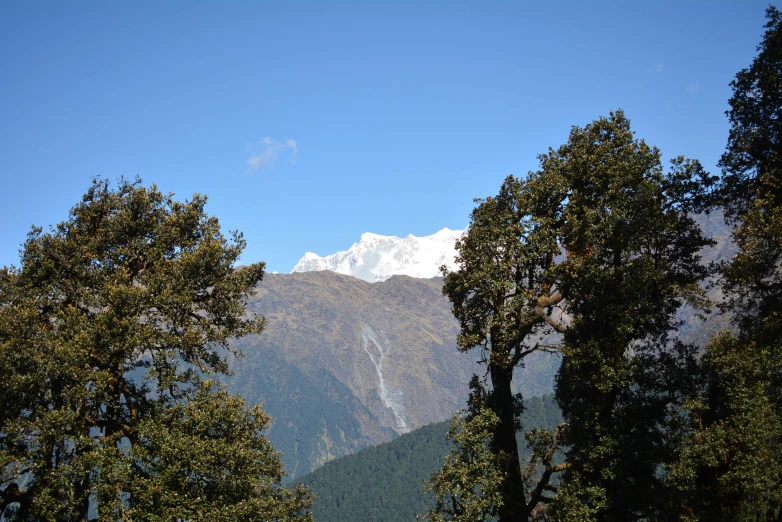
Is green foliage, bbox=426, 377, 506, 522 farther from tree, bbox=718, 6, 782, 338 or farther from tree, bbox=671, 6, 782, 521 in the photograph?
tree, bbox=718, 6, 782, 338

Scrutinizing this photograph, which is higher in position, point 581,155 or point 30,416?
→ point 581,155

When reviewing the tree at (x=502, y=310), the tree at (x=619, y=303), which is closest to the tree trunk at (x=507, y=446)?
the tree at (x=502, y=310)

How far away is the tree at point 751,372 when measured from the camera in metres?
A: 25.0

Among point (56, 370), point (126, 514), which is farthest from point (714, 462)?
point (56, 370)

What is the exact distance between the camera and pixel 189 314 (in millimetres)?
30375

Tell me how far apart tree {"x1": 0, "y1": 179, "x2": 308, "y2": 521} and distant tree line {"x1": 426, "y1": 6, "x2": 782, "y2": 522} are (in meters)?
9.47

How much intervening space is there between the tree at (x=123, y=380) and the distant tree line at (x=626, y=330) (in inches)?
373

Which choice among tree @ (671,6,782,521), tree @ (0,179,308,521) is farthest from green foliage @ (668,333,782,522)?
tree @ (0,179,308,521)

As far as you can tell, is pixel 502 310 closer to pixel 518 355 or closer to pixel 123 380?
pixel 518 355

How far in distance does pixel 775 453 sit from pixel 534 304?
12.3 meters

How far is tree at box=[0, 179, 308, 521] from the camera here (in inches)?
971

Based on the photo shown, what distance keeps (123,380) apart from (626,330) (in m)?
23.3

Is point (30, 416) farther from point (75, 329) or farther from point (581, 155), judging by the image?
point (581, 155)

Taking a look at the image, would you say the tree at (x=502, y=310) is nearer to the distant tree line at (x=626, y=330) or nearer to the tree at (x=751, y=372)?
the distant tree line at (x=626, y=330)
